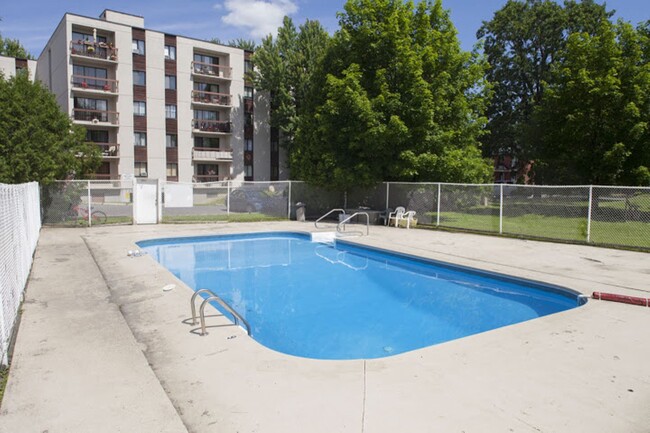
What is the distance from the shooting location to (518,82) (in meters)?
40.8

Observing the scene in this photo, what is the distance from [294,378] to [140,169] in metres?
37.8

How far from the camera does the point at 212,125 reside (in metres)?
41.6

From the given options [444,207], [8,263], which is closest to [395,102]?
[444,207]

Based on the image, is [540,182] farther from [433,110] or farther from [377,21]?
[377,21]

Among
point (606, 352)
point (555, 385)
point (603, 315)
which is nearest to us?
point (555, 385)

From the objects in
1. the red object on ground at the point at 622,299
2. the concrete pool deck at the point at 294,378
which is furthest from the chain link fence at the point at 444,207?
the concrete pool deck at the point at 294,378

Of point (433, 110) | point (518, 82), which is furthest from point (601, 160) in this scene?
point (518, 82)

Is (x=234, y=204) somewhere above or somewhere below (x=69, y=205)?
below

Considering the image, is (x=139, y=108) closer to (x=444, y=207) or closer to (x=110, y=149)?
(x=110, y=149)

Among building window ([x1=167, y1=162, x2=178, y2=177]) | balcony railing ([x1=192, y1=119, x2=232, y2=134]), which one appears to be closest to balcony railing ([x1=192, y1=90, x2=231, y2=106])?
balcony railing ([x1=192, y1=119, x2=232, y2=134])

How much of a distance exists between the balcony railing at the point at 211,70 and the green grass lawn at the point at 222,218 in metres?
23.7

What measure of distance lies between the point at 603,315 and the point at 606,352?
1.79 m

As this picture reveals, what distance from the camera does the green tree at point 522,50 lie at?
38000mm

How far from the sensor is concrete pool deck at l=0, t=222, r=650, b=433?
11.7 feet
